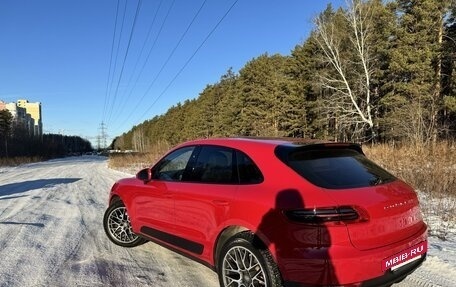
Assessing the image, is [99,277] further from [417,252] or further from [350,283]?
[417,252]

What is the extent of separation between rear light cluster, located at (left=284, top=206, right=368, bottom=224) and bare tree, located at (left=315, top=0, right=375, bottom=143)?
31.8 m

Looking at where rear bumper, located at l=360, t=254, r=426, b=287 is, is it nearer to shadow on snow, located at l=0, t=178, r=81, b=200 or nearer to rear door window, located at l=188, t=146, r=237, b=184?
rear door window, located at l=188, t=146, r=237, b=184

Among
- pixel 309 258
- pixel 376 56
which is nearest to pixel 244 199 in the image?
pixel 309 258

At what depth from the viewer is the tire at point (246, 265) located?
151 inches

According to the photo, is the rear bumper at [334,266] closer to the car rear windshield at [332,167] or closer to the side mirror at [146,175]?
the car rear windshield at [332,167]

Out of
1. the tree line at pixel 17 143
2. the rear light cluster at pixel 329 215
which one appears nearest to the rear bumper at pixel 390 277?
the rear light cluster at pixel 329 215

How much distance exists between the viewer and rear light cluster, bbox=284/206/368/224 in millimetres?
3627

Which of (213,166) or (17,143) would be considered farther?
(17,143)

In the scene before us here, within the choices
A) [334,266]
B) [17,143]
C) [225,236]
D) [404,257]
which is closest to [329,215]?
[334,266]

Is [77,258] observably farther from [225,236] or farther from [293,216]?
[293,216]

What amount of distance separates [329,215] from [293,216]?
294 millimetres

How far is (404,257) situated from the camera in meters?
4.00

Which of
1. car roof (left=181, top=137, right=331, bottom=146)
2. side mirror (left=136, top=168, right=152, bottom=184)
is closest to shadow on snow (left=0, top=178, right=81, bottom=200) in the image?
side mirror (left=136, top=168, right=152, bottom=184)

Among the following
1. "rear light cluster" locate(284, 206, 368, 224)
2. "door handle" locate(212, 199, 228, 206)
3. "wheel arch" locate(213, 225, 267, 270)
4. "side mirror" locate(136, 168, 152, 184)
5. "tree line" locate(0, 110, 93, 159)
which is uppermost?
"tree line" locate(0, 110, 93, 159)
